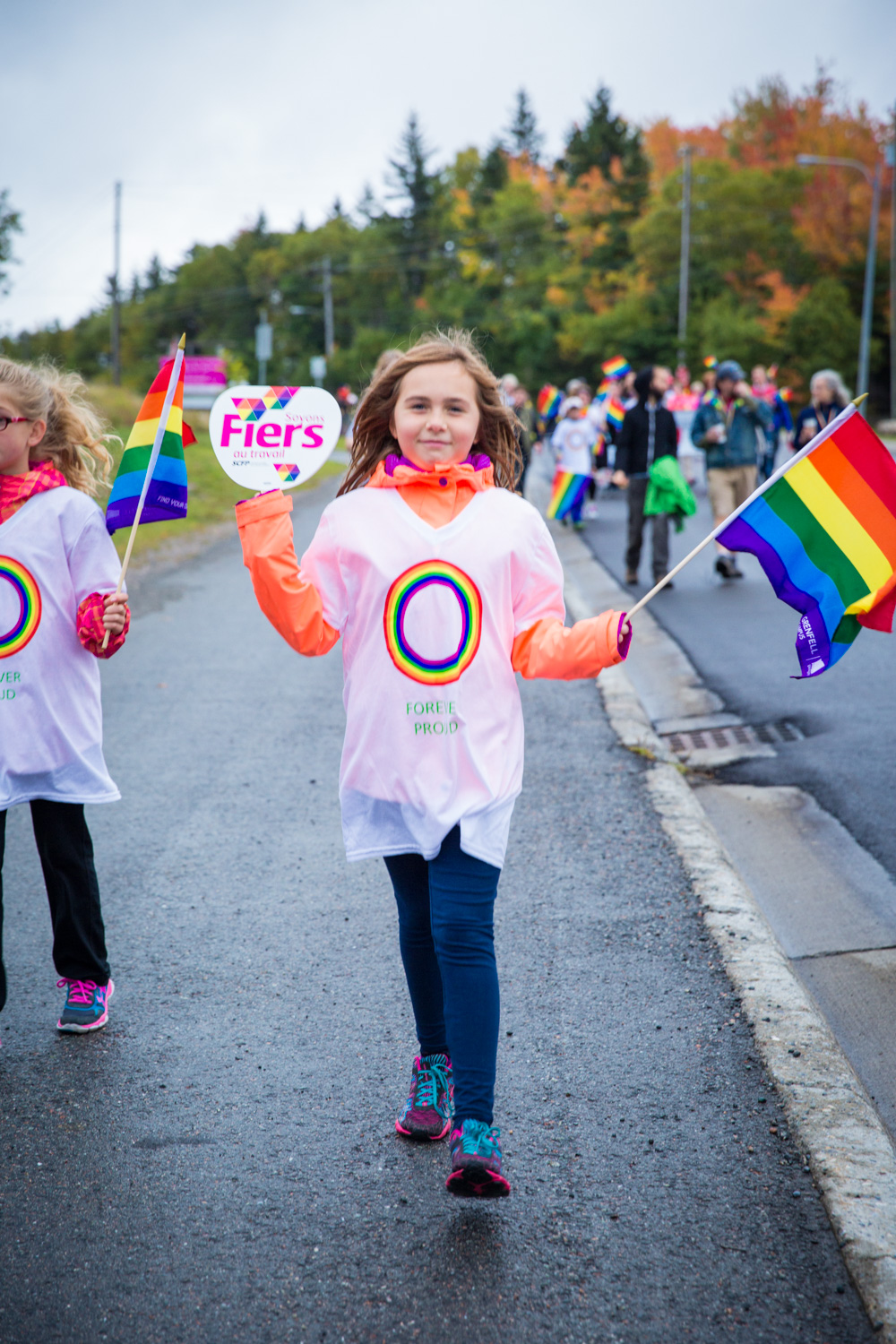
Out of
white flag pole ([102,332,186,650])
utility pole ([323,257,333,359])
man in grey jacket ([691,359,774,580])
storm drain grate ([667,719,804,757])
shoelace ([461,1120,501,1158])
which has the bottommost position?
shoelace ([461,1120,501,1158])

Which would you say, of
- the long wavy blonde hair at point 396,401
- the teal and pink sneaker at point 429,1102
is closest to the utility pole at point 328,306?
the long wavy blonde hair at point 396,401

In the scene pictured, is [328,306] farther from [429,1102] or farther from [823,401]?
[429,1102]

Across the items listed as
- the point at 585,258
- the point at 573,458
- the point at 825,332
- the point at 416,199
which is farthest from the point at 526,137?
the point at 573,458

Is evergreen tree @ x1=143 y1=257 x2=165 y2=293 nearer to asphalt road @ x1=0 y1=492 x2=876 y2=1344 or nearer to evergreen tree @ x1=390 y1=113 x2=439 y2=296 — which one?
evergreen tree @ x1=390 y1=113 x2=439 y2=296

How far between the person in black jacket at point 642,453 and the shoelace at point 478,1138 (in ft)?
29.3

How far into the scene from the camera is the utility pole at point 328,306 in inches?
3438

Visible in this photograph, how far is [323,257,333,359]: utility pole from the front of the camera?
87.3 m

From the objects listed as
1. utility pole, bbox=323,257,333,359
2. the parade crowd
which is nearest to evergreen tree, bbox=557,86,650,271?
utility pole, bbox=323,257,333,359

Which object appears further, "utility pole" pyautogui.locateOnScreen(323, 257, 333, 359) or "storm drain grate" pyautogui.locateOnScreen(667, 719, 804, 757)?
"utility pole" pyautogui.locateOnScreen(323, 257, 333, 359)

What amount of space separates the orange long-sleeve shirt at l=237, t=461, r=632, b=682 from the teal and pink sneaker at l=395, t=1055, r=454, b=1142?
0.98 metres

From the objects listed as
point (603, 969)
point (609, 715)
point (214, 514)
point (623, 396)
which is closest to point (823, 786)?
point (609, 715)

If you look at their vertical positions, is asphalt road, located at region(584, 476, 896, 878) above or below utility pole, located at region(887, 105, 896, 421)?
below

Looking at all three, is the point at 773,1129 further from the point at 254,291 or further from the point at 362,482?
the point at 254,291

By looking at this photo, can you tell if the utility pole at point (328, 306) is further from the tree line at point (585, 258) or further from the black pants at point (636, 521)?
the black pants at point (636, 521)
